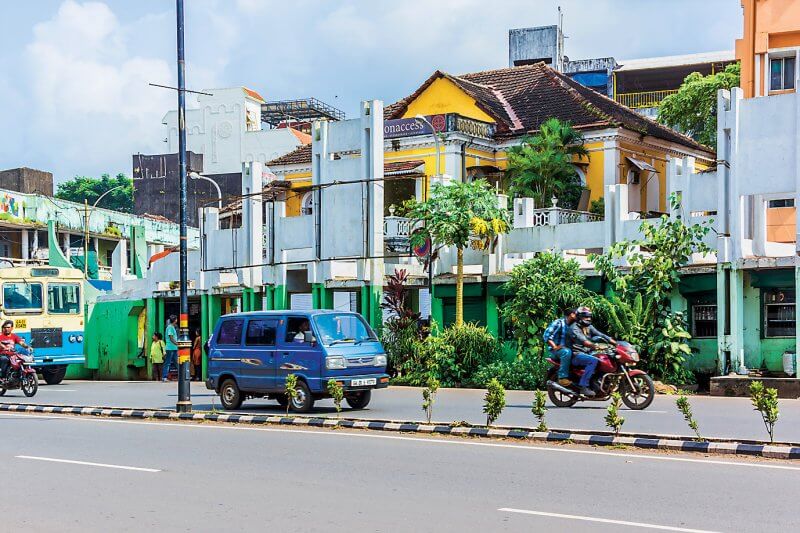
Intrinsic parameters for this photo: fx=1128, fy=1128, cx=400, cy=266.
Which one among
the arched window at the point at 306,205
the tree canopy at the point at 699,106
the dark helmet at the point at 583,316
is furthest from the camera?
the tree canopy at the point at 699,106

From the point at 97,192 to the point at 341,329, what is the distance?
254 ft

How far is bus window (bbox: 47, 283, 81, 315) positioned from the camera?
33.7 m

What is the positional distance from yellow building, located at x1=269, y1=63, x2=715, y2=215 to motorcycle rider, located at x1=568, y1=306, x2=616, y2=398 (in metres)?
21.5

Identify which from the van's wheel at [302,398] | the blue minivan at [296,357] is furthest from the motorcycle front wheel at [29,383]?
the van's wheel at [302,398]

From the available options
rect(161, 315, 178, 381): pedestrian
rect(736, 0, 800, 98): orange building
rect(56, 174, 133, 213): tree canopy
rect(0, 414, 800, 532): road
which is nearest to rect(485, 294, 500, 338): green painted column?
rect(736, 0, 800, 98): orange building

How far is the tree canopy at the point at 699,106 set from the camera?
49969mm

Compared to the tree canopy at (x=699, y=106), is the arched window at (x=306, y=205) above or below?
below

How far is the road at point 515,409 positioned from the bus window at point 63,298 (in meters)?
5.27

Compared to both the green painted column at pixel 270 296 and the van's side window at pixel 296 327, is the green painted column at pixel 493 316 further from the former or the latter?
the van's side window at pixel 296 327

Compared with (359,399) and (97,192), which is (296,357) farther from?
(97,192)

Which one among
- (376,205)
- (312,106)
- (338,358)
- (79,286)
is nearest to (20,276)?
(79,286)

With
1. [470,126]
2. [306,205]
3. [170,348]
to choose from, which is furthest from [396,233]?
[306,205]

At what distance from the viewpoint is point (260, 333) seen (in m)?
20.7

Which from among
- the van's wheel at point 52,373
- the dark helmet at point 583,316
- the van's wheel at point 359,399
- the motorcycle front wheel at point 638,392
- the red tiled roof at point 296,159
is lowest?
the van's wheel at point 52,373
